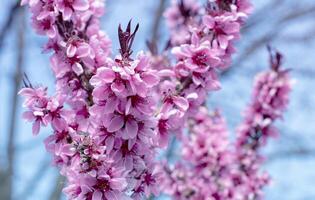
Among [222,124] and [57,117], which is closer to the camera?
[57,117]

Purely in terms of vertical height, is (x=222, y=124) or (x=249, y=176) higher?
(x=222, y=124)

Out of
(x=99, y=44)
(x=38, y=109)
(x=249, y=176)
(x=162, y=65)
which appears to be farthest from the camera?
(x=249, y=176)

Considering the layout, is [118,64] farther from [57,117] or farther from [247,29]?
[247,29]

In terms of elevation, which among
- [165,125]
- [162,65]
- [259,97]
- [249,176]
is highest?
[165,125]

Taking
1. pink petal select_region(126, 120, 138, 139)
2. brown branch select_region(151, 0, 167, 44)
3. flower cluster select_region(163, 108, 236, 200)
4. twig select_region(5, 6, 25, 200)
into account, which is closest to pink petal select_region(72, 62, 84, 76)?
pink petal select_region(126, 120, 138, 139)

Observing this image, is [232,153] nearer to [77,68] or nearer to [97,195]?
[77,68]

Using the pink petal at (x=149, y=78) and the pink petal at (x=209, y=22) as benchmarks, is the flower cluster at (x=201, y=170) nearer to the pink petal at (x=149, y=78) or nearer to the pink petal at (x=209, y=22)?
the pink petal at (x=209, y=22)

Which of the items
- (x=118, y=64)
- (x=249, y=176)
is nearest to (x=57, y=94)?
(x=118, y=64)

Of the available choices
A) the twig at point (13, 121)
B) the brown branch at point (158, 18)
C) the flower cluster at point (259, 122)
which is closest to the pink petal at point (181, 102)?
the flower cluster at point (259, 122)
